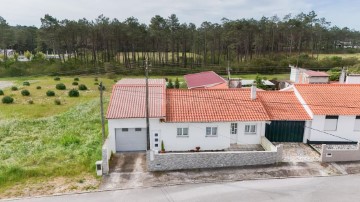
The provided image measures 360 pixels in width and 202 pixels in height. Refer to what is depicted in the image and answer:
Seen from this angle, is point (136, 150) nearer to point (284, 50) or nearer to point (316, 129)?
point (316, 129)

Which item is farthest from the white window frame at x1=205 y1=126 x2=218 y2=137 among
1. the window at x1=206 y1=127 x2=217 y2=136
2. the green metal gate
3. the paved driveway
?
the paved driveway

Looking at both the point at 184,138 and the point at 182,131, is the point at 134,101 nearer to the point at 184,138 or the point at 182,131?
the point at 182,131

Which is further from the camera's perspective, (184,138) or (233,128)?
(233,128)

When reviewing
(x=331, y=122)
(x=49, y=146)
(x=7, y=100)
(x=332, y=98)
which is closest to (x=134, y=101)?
(x=49, y=146)

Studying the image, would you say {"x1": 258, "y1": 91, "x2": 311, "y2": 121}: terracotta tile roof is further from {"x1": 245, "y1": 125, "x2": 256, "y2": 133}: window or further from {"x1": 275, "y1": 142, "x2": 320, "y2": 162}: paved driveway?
{"x1": 275, "y1": 142, "x2": 320, "y2": 162}: paved driveway

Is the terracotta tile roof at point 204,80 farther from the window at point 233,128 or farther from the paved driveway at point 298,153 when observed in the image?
the paved driveway at point 298,153

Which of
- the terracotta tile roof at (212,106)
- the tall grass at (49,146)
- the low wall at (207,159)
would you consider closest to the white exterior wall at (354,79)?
the terracotta tile roof at (212,106)

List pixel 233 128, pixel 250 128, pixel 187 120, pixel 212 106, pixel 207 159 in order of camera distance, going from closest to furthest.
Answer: pixel 207 159
pixel 187 120
pixel 233 128
pixel 250 128
pixel 212 106
